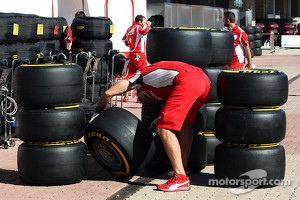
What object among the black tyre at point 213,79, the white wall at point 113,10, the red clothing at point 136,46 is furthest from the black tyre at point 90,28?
the black tyre at point 213,79

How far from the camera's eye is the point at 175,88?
7.95m

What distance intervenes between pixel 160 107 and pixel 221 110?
0.88 meters

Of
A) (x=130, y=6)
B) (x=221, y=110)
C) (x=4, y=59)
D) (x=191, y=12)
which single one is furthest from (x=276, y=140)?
(x=191, y=12)

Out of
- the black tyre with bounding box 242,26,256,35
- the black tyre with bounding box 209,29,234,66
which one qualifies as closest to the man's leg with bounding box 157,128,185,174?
the black tyre with bounding box 209,29,234,66

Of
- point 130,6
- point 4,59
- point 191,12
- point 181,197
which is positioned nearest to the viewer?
point 181,197

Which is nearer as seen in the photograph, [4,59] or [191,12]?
[4,59]

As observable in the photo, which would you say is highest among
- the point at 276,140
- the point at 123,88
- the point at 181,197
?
the point at 123,88

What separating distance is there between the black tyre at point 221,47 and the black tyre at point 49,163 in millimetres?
2179

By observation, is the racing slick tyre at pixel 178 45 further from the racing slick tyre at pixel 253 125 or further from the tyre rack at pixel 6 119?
the tyre rack at pixel 6 119

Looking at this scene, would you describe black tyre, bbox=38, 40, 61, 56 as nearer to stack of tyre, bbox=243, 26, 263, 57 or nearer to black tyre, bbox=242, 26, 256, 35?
stack of tyre, bbox=243, 26, 263, 57

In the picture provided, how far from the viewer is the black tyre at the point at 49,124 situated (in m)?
8.09

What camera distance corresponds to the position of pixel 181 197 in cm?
766

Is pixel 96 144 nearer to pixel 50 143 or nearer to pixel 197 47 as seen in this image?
pixel 50 143

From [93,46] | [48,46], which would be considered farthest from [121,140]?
[93,46]
